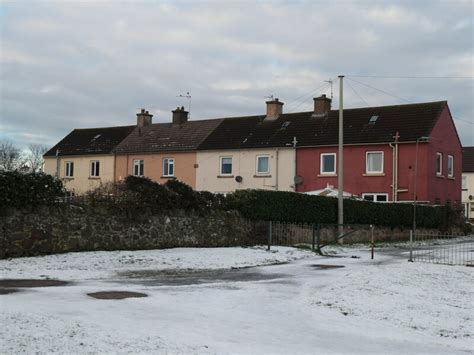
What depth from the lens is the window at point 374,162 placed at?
3709 cm

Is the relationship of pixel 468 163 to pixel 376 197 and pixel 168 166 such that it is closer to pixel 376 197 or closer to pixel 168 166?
pixel 376 197

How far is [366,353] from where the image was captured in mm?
7602

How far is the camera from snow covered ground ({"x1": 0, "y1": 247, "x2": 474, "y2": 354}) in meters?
7.41

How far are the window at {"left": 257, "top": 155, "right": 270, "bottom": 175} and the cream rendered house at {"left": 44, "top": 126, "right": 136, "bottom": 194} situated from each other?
12.6m

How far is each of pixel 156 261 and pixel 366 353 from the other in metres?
10.5

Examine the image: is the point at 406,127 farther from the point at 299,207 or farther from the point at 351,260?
the point at 351,260

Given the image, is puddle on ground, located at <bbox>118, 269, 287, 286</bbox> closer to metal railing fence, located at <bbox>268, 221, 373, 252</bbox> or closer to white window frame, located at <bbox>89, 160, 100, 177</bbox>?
metal railing fence, located at <bbox>268, 221, 373, 252</bbox>

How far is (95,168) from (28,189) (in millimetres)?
32764

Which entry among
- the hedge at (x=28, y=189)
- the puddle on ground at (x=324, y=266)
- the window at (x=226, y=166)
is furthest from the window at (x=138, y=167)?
the puddle on ground at (x=324, y=266)

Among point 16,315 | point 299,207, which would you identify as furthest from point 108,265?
point 299,207

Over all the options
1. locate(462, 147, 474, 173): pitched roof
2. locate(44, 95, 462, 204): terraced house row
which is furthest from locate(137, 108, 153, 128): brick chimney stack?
locate(462, 147, 474, 173): pitched roof

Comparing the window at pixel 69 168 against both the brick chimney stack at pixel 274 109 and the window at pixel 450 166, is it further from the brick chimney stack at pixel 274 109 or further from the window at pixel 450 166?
the window at pixel 450 166

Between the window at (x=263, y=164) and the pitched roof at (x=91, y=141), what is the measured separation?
13.6 metres

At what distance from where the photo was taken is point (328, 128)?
39812 millimetres
